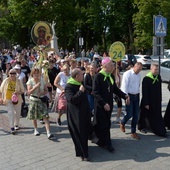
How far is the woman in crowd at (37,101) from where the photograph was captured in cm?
718

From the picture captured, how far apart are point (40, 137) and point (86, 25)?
146 feet

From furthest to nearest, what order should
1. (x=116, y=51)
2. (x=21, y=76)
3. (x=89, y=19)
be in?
(x=89, y=19) < (x=116, y=51) < (x=21, y=76)

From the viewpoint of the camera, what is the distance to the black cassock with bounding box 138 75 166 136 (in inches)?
280

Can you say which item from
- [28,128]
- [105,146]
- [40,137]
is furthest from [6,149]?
[105,146]

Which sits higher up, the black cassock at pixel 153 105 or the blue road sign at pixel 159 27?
the blue road sign at pixel 159 27

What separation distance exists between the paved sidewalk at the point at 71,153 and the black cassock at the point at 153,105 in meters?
0.26

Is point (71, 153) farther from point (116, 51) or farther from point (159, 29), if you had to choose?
point (116, 51)

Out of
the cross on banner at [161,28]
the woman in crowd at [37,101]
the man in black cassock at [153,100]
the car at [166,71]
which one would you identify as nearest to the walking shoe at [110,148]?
the man in black cassock at [153,100]

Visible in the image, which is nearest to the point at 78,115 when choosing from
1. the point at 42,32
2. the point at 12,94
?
the point at 12,94

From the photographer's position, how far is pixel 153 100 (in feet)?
23.6

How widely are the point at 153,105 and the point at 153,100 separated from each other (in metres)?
0.13

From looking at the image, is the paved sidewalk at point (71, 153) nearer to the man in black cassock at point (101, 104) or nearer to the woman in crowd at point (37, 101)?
the man in black cassock at point (101, 104)

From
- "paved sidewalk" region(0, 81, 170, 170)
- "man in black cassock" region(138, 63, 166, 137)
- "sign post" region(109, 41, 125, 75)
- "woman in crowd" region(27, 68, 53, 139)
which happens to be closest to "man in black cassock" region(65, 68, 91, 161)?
"paved sidewalk" region(0, 81, 170, 170)

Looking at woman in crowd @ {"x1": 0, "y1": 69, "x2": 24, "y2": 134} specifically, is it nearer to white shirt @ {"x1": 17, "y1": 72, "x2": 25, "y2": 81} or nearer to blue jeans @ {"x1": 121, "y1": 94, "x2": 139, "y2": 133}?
white shirt @ {"x1": 17, "y1": 72, "x2": 25, "y2": 81}
